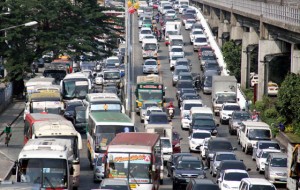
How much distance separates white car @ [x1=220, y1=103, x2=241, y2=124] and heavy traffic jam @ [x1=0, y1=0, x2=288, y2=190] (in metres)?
0.07

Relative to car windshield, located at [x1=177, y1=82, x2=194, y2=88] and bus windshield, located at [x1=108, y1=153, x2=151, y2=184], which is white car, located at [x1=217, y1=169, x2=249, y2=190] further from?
car windshield, located at [x1=177, y1=82, x2=194, y2=88]

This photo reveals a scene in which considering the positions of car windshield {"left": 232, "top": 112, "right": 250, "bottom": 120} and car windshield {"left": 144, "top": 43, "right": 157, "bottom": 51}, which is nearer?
car windshield {"left": 232, "top": 112, "right": 250, "bottom": 120}

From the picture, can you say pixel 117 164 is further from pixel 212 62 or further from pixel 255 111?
pixel 212 62

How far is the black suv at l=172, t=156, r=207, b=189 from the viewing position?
52.7 metres

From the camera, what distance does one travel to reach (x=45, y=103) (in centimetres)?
7238

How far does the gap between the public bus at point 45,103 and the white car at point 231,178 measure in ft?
71.0

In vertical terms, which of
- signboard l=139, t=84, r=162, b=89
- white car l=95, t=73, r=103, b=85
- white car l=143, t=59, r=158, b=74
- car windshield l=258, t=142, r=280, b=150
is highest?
signboard l=139, t=84, r=162, b=89

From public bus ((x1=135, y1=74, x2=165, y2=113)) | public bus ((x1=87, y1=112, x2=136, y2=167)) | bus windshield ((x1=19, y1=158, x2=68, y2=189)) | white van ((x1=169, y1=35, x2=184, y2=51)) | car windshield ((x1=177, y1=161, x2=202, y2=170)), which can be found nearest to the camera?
bus windshield ((x1=19, y1=158, x2=68, y2=189))

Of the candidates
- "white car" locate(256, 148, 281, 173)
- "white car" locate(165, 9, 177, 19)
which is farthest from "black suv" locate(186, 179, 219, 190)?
"white car" locate(165, 9, 177, 19)

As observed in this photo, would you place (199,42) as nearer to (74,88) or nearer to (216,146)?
(74,88)

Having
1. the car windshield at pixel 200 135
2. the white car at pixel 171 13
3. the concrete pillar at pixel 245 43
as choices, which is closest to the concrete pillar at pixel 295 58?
the car windshield at pixel 200 135

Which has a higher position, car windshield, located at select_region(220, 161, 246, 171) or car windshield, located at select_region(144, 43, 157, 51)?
car windshield, located at select_region(220, 161, 246, 171)

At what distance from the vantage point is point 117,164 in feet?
152

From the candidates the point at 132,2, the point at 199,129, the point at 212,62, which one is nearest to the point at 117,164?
the point at 199,129
